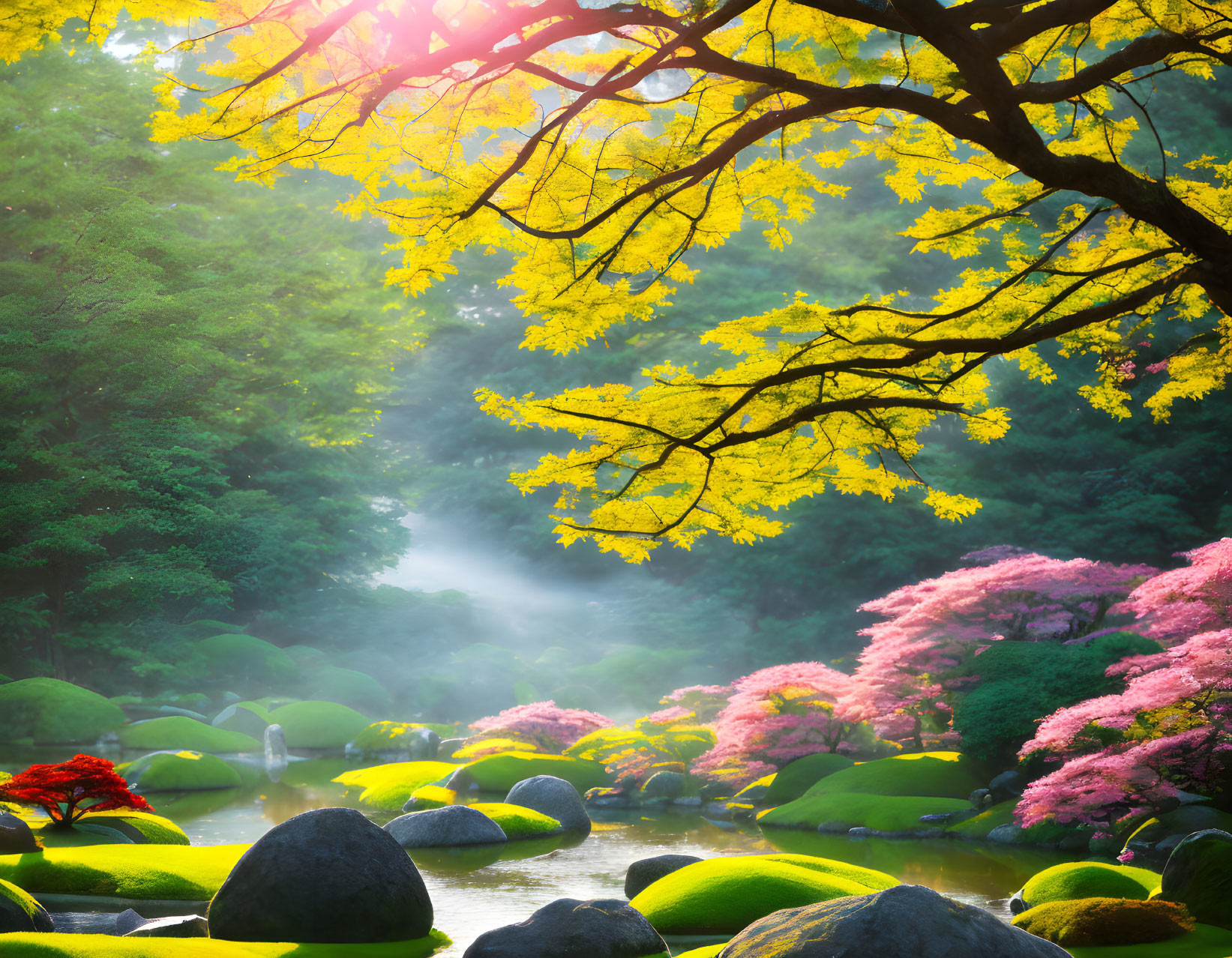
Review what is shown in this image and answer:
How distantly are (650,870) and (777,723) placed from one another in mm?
5074

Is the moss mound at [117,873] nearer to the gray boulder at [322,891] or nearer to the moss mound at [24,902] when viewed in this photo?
the gray boulder at [322,891]

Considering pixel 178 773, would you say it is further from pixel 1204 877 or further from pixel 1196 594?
pixel 1196 594

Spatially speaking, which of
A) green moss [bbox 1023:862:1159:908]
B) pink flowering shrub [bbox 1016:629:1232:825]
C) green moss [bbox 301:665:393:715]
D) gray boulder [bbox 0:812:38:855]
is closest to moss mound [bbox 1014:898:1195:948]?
green moss [bbox 1023:862:1159:908]

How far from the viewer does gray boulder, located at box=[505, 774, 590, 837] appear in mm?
9969

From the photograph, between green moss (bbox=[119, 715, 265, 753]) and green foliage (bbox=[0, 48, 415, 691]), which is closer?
green moss (bbox=[119, 715, 265, 753])

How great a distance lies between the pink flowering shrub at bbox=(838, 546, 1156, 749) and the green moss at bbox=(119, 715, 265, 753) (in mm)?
10294

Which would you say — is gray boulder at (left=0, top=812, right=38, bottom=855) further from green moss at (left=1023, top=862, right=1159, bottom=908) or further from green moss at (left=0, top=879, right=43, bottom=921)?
green moss at (left=1023, top=862, right=1159, bottom=908)

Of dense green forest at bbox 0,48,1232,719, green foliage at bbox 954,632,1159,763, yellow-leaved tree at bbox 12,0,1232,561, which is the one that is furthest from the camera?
dense green forest at bbox 0,48,1232,719

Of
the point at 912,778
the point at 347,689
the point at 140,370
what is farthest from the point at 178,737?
the point at 912,778

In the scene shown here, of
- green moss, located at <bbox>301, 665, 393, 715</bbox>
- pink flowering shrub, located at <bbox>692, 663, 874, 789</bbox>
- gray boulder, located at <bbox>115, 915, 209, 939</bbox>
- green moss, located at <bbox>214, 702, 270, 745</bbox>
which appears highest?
green moss, located at <bbox>301, 665, 393, 715</bbox>

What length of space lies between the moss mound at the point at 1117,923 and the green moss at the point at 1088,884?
1.92 ft

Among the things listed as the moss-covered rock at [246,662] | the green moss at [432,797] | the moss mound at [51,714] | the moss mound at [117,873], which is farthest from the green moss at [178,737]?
the moss mound at [117,873]

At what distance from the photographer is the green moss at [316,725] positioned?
16.8 meters

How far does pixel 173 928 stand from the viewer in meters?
4.90
